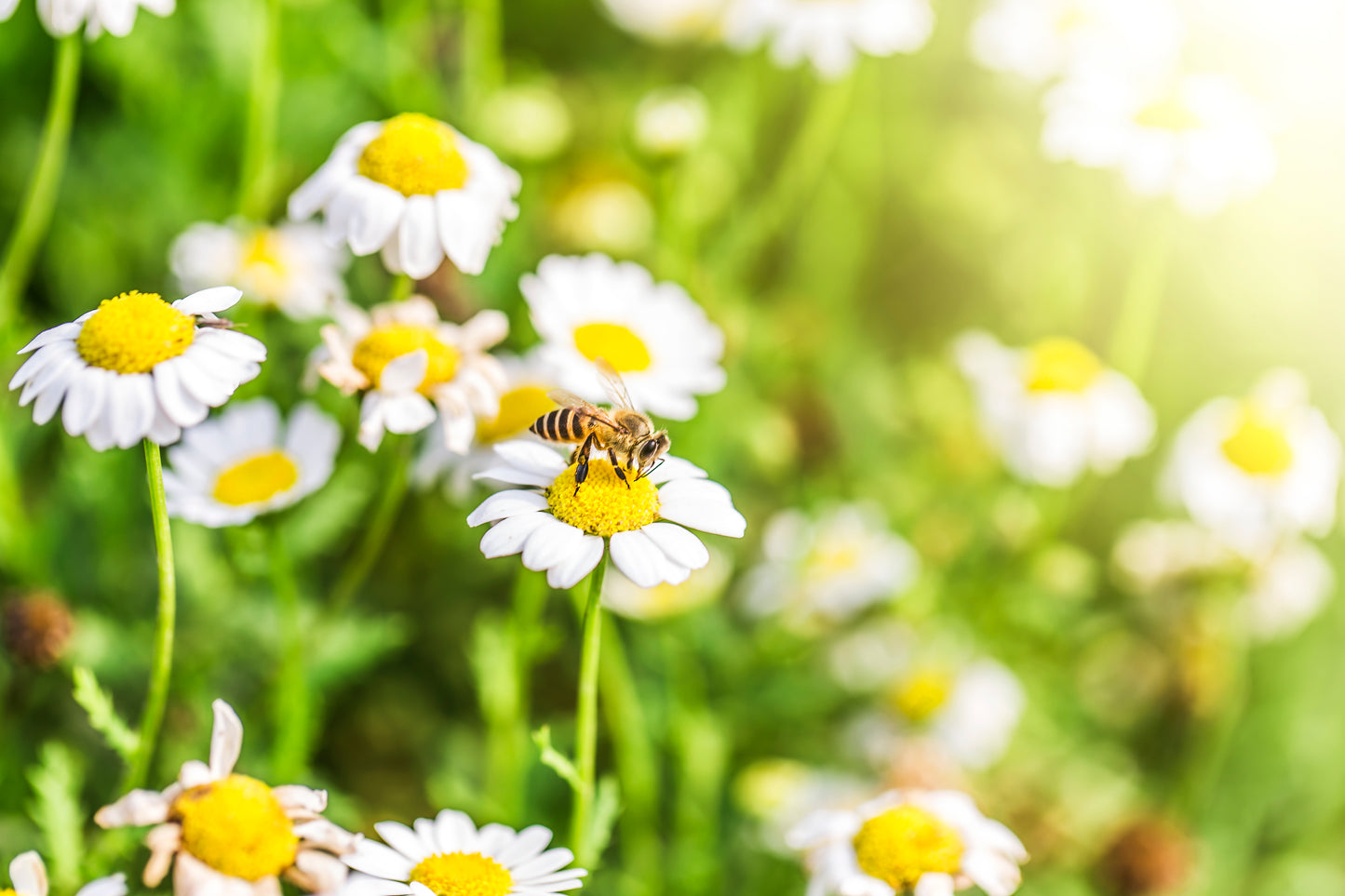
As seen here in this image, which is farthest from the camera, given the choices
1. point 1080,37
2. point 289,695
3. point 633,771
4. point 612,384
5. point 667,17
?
point 667,17

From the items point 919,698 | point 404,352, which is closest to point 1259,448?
point 919,698

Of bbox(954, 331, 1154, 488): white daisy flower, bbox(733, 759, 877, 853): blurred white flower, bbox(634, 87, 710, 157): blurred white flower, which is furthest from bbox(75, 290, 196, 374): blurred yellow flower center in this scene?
bbox(954, 331, 1154, 488): white daisy flower

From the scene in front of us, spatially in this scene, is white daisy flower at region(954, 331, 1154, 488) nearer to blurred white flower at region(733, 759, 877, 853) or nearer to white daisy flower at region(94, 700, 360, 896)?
blurred white flower at region(733, 759, 877, 853)

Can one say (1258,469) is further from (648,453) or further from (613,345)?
(648,453)

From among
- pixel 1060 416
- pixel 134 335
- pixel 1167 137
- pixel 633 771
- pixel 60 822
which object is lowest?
pixel 60 822

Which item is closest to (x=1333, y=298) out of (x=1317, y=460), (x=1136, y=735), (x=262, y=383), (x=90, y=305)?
(x=1317, y=460)

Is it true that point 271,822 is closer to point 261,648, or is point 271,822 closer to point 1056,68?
point 261,648

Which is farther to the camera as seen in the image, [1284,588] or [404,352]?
[1284,588]
